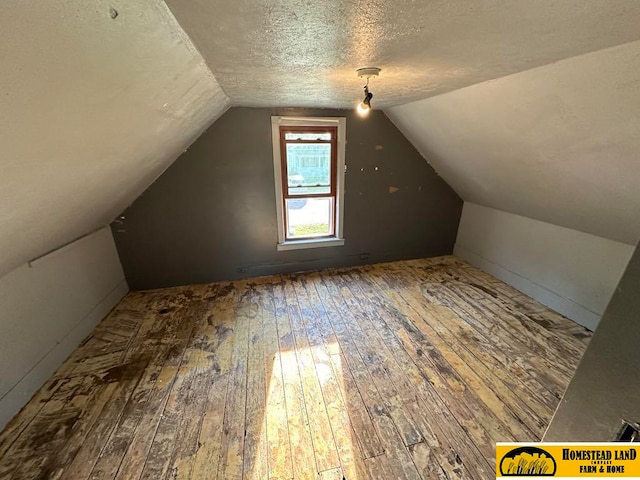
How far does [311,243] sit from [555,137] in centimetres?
247

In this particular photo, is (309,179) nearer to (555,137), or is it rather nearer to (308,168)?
(308,168)

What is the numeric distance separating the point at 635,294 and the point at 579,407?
1.03 feet

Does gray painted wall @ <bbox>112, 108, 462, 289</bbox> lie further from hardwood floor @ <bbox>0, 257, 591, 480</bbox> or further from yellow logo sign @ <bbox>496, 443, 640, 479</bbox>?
yellow logo sign @ <bbox>496, 443, 640, 479</bbox>

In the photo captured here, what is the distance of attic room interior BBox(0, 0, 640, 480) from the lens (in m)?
0.85

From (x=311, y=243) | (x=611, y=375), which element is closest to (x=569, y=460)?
(x=611, y=375)

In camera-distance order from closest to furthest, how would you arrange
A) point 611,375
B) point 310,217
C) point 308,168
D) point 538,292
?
point 611,375, point 538,292, point 308,168, point 310,217

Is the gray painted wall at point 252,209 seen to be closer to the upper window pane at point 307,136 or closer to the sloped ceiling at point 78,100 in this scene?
the upper window pane at point 307,136

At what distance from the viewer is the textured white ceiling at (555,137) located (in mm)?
1274

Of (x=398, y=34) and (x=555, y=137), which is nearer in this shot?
(x=398, y=34)

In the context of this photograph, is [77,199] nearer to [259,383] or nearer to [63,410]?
[63,410]

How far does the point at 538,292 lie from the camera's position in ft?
9.64

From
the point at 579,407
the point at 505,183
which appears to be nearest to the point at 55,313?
the point at 579,407

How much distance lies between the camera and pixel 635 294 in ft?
1.59

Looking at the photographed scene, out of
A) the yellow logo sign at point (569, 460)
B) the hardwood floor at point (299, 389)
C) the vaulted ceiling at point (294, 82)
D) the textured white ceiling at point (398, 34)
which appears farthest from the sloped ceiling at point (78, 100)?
the yellow logo sign at point (569, 460)
